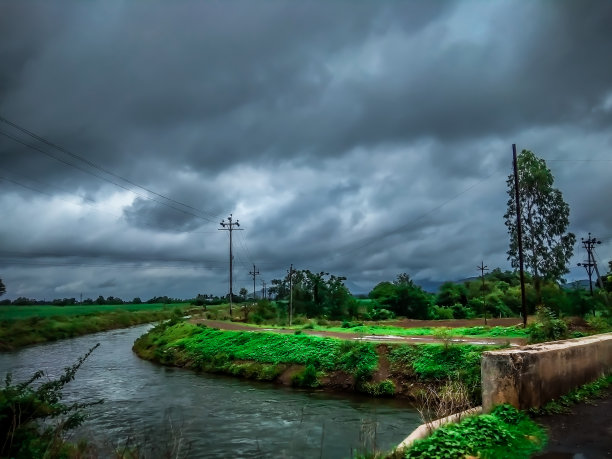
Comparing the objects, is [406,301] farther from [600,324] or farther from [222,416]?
[222,416]

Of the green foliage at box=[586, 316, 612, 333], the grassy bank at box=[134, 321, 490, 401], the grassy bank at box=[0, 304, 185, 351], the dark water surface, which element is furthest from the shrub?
the grassy bank at box=[0, 304, 185, 351]

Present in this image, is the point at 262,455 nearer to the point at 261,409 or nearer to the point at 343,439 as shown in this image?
the point at 343,439

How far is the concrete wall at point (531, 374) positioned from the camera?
8742 mm

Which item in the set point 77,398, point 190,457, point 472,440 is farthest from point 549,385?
point 77,398

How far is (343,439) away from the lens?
15.5 meters

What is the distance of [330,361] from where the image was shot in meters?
25.7

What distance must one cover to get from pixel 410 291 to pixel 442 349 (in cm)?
4372

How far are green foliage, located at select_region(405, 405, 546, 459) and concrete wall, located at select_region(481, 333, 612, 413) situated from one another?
0.43 meters

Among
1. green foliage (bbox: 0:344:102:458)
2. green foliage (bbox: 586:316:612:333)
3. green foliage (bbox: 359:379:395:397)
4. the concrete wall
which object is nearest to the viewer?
green foliage (bbox: 0:344:102:458)

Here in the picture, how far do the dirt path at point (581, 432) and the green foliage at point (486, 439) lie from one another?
0.24 m

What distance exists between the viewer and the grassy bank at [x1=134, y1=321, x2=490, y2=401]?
21.7m

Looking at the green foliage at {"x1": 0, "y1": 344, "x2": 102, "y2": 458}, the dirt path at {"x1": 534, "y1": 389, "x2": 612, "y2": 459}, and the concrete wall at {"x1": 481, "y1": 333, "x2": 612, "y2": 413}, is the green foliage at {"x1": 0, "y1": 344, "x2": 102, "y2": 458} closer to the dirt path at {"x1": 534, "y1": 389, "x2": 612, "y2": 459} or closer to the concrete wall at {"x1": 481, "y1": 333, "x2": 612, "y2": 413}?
the concrete wall at {"x1": 481, "y1": 333, "x2": 612, "y2": 413}

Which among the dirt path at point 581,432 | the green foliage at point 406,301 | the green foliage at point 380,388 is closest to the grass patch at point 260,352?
the green foliage at point 380,388

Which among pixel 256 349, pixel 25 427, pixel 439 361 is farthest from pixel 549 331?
pixel 25 427
